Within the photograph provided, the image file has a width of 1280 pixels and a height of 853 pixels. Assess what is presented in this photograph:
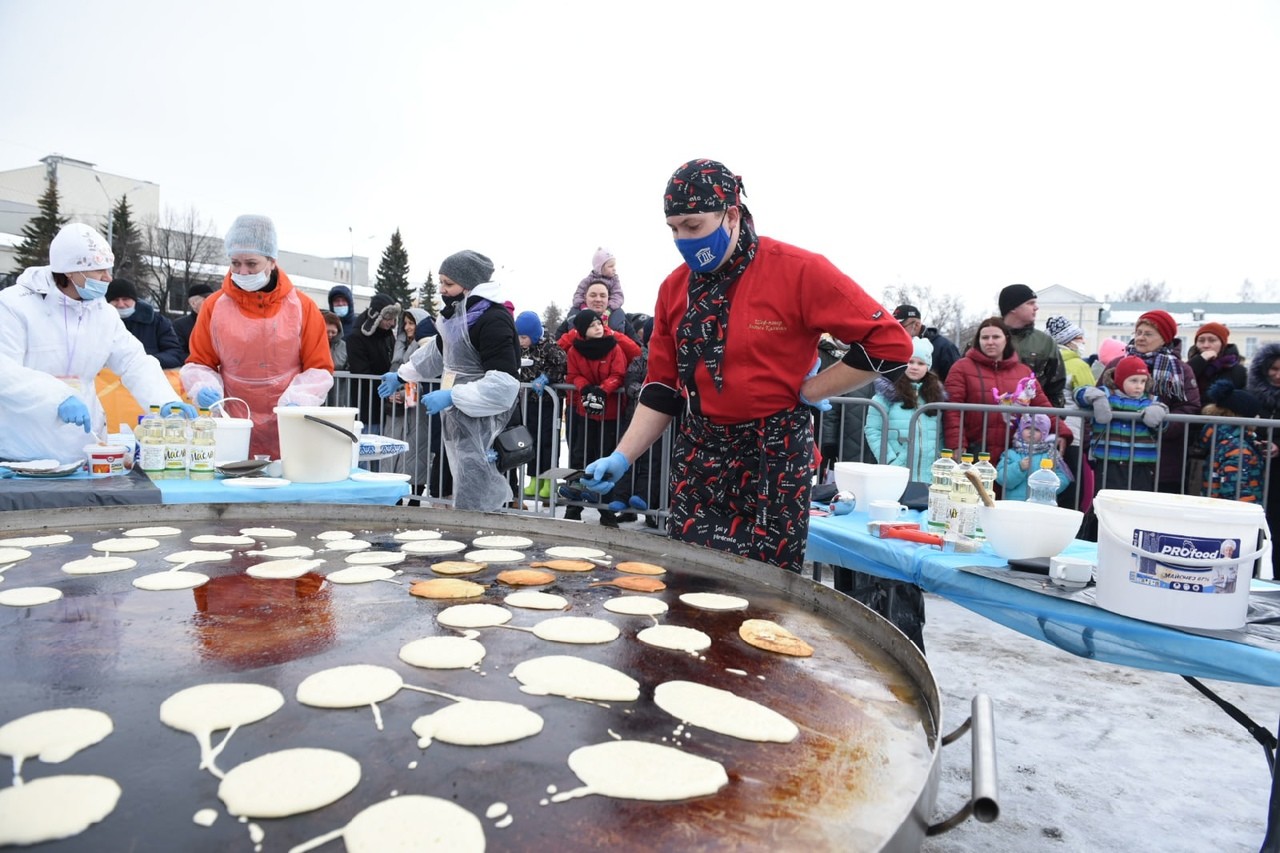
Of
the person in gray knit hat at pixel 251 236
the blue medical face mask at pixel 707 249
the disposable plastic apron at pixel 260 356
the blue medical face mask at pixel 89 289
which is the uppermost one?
the person in gray knit hat at pixel 251 236

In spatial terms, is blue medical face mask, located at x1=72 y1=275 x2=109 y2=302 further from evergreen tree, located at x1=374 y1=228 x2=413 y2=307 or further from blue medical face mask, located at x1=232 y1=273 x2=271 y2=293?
evergreen tree, located at x1=374 y1=228 x2=413 y2=307

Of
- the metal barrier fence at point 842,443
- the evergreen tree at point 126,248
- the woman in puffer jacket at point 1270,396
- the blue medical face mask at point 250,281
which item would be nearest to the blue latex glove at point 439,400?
the blue medical face mask at point 250,281

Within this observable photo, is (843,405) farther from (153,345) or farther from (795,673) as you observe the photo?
(153,345)

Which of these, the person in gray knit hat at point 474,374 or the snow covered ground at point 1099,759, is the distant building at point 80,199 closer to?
the person in gray knit hat at point 474,374

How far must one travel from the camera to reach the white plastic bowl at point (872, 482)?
2967 mm

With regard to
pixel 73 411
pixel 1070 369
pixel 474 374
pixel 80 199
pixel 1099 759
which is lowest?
pixel 1099 759

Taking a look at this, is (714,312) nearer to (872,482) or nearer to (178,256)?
(872,482)

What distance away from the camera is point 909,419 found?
5102 millimetres

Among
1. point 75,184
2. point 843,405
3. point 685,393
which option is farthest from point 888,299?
point 75,184

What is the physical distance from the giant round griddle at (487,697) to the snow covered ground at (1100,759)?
3.75 feet

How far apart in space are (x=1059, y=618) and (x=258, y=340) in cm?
352

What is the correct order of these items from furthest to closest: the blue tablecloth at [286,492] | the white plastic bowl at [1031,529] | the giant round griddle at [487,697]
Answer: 1. the blue tablecloth at [286,492]
2. the white plastic bowl at [1031,529]
3. the giant round griddle at [487,697]

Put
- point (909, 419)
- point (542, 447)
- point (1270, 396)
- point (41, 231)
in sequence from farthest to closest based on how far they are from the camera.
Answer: point (41, 231), point (542, 447), point (909, 419), point (1270, 396)

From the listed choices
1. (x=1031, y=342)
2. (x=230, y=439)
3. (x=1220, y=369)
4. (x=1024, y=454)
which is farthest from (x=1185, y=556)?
(x=1220, y=369)
